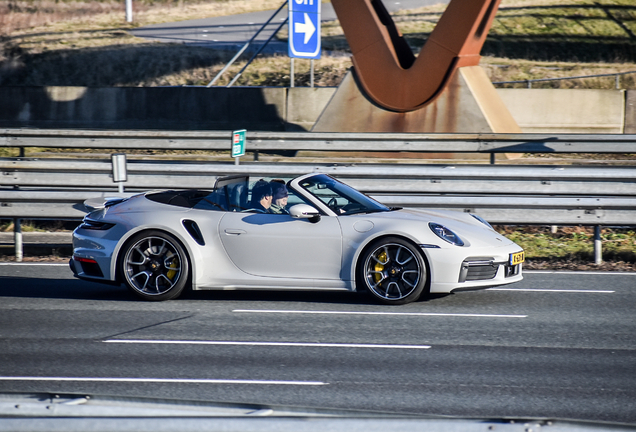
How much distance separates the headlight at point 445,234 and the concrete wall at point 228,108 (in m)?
11.3

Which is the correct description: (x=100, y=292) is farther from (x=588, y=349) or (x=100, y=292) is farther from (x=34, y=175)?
(x=588, y=349)

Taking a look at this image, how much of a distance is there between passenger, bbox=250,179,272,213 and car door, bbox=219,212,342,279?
0.38 feet

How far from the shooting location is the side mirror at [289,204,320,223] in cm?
722

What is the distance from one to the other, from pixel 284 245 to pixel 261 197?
1.89 ft

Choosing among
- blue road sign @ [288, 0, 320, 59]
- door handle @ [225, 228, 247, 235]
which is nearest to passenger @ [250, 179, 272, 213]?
door handle @ [225, 228, 247, 235]

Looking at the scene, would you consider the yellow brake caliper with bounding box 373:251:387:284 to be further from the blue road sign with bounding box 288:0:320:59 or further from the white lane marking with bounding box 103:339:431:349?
the blue road sign with bounding box 288:0:320:59

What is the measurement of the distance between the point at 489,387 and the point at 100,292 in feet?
15.7

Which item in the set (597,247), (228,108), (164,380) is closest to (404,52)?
(228,108)

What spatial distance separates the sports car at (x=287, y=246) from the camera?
7.26 metres

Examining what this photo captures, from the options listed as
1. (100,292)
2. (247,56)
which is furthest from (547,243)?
(247,56)

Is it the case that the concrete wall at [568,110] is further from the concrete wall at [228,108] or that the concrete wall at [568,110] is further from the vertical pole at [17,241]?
the vertical pole at [17,241]

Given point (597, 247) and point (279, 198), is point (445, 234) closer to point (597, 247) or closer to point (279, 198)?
point (279, 198)

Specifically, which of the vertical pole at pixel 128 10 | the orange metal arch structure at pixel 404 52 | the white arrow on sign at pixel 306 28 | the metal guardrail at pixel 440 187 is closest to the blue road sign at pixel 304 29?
the white arrow on sign at pixel 306 28

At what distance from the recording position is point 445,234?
734cm
